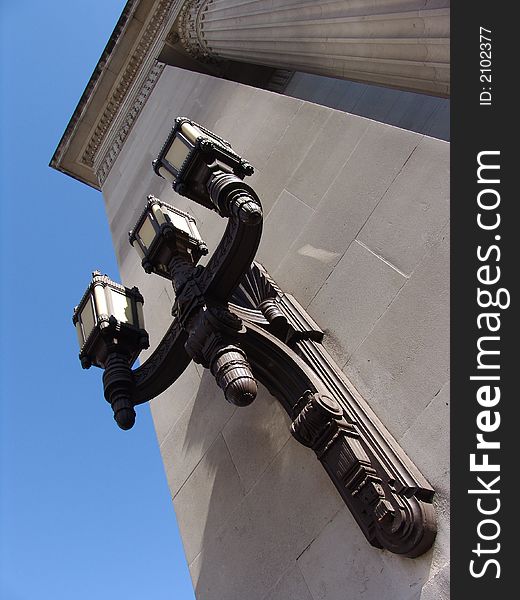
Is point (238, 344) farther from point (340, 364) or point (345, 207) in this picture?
point (345, 207)

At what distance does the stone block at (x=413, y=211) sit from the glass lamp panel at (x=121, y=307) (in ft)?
6.50

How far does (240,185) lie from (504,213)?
69.3 inches

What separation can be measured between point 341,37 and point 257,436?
4084mm

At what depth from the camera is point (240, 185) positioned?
4.36m

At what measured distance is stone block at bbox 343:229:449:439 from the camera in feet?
12.6

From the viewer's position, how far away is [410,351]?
4035 mm

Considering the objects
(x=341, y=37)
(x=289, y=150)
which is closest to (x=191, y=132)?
(x=289, y=150)

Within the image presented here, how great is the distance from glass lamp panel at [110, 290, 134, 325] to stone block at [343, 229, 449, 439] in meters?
1.88

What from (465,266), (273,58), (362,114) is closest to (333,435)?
(465,266)

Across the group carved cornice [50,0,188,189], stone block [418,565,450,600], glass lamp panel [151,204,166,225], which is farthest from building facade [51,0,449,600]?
carved cornice [50,0,188,189]

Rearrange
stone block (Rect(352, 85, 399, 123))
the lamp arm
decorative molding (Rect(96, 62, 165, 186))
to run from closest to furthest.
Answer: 1. the lamp arm
2. stone block (Rect(352, 85, 399, 123))
3. decorative molding (Rect(96, 62, 165, 186))

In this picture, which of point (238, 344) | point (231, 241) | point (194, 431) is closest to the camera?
point (238, 344)

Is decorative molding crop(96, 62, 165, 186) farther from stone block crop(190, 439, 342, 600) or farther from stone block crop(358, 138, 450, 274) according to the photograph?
stone block crop(190, 439, 342, 600)

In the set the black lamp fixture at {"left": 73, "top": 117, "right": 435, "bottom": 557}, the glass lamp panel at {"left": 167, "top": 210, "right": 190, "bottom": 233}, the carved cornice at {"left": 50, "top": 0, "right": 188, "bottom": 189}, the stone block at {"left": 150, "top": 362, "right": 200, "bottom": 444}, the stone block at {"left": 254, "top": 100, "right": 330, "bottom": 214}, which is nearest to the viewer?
the black lamp fixture at {"left": 73, "top": 117, "right": 435, "bottom": 557}
